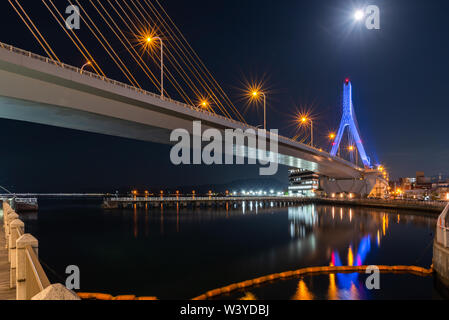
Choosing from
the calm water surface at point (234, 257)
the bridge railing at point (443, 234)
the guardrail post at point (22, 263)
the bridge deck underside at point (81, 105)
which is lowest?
the calm water surface at point (234, 257)

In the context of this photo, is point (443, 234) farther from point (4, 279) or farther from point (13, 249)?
point (4, 279)

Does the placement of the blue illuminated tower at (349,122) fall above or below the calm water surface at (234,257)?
above

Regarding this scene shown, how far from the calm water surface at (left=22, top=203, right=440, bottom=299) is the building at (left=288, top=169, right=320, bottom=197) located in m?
102

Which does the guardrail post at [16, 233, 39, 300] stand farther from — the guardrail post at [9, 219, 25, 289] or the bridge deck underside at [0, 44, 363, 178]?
the bridge deck underside at [0, 44, 363, 178]

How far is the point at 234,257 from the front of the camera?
23438 millimetres

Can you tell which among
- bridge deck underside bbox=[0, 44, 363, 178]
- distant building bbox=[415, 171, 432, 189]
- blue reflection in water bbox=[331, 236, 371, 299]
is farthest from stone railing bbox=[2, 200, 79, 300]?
distant building bbox=[415, 171, 432, 189]

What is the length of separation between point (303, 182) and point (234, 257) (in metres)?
132

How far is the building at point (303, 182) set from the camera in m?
140

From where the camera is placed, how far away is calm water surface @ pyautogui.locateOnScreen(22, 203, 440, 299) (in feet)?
48.1

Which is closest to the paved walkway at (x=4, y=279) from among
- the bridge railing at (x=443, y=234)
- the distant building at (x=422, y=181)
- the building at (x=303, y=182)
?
the bridge railing at (x=443, y=234)

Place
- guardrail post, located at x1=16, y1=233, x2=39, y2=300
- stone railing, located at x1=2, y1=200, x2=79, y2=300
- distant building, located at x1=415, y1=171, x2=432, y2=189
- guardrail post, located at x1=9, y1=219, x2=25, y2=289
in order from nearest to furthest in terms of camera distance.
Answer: stone railing, located at x1=2, y1=200, x2=79, y2=300 → guardrail post, located at x1=16, y1=233, x2=39, y2=300 → guardrail post, located at x1=9, y1=219, x2=25, y2=289 → distant building, located at x1=415, y1=171, x2=432, y2=189

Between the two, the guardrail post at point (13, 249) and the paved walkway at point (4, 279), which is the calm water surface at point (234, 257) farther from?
the guardrail post at point (13, 249)

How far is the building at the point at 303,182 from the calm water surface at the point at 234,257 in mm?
102244
